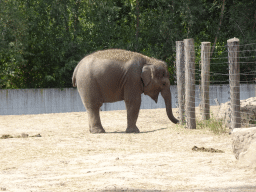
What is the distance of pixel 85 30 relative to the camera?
19.2 metres

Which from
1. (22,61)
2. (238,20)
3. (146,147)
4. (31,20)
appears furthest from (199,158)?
(238,20)

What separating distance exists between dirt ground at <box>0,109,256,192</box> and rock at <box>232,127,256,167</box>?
0.41 ft

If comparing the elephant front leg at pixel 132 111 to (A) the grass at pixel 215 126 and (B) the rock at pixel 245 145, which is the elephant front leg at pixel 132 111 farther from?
(B) the rock at pixel 245 145

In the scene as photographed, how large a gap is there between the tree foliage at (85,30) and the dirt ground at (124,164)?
9.58 metres

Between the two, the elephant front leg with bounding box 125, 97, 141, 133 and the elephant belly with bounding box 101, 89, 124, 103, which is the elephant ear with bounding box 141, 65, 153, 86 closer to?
the elephant front leg with bounding box 125, 97, 141, 133

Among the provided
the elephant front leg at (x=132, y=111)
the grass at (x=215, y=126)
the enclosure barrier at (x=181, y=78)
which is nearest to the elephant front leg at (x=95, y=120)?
the elephant front leg at (x=132, y=111)

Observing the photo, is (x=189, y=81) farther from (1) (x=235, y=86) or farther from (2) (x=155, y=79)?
(1) (x=235, y=86)

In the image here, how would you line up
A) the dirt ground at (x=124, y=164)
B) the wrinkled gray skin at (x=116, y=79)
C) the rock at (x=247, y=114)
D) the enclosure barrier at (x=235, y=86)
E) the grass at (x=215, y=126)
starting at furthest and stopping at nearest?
the wrinkled gray skin at (x=116, y=79)
the rock at (x=247, y=114)
the grass at (x=215, y=126)
the enclosure barrier at (x=235, y=86)
the dirt ground at (x=124, y=164)

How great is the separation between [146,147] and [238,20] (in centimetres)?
1518

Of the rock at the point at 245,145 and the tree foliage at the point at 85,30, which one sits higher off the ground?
the tree foliage at the point at 85,30

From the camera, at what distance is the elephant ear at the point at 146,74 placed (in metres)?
9.34

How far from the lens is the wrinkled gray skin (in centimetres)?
933

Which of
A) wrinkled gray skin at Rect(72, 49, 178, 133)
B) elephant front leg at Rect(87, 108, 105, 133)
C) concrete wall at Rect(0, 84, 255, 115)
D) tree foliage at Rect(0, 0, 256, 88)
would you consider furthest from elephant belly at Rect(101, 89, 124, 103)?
tree foliage at Rect(0, 0, 256, 88)

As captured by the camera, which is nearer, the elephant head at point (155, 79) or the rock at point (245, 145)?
the rock at point (245, 145)
